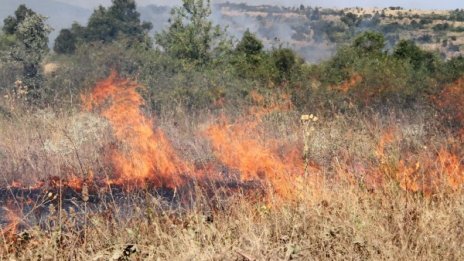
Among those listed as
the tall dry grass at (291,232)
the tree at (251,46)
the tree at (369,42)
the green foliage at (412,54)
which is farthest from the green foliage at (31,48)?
the tall dry grass at (291,232)

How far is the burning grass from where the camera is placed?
12.5ft

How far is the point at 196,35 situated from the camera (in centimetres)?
2373

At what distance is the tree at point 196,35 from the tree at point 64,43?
16.3 meters

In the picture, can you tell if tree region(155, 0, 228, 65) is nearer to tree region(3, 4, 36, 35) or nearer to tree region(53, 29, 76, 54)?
tree region(3, 4, 36, 35)

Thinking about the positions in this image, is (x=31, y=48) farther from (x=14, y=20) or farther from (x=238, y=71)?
(x=14, y=20)

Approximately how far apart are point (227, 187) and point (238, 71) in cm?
1174

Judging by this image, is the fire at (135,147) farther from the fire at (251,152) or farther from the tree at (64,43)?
the tree at (64,43)

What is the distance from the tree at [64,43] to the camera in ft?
A: 124

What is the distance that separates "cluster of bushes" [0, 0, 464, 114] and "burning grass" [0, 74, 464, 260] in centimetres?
127

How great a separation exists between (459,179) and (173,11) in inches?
802

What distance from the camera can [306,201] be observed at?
15.1ft

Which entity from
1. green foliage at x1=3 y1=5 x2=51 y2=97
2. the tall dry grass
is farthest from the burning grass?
green foliage at x1=3 y1=5 x2=51 y2=97

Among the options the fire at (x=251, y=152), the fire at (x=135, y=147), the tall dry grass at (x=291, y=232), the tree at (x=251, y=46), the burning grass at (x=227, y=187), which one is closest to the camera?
the tall dry grass at (x=291, y=232)

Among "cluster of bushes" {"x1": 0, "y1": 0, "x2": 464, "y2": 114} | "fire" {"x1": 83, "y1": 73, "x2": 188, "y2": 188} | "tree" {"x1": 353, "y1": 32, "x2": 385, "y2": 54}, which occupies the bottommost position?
"fire" {"x1": 83, "y1": 73, "x2": 188, "y2": 188}
